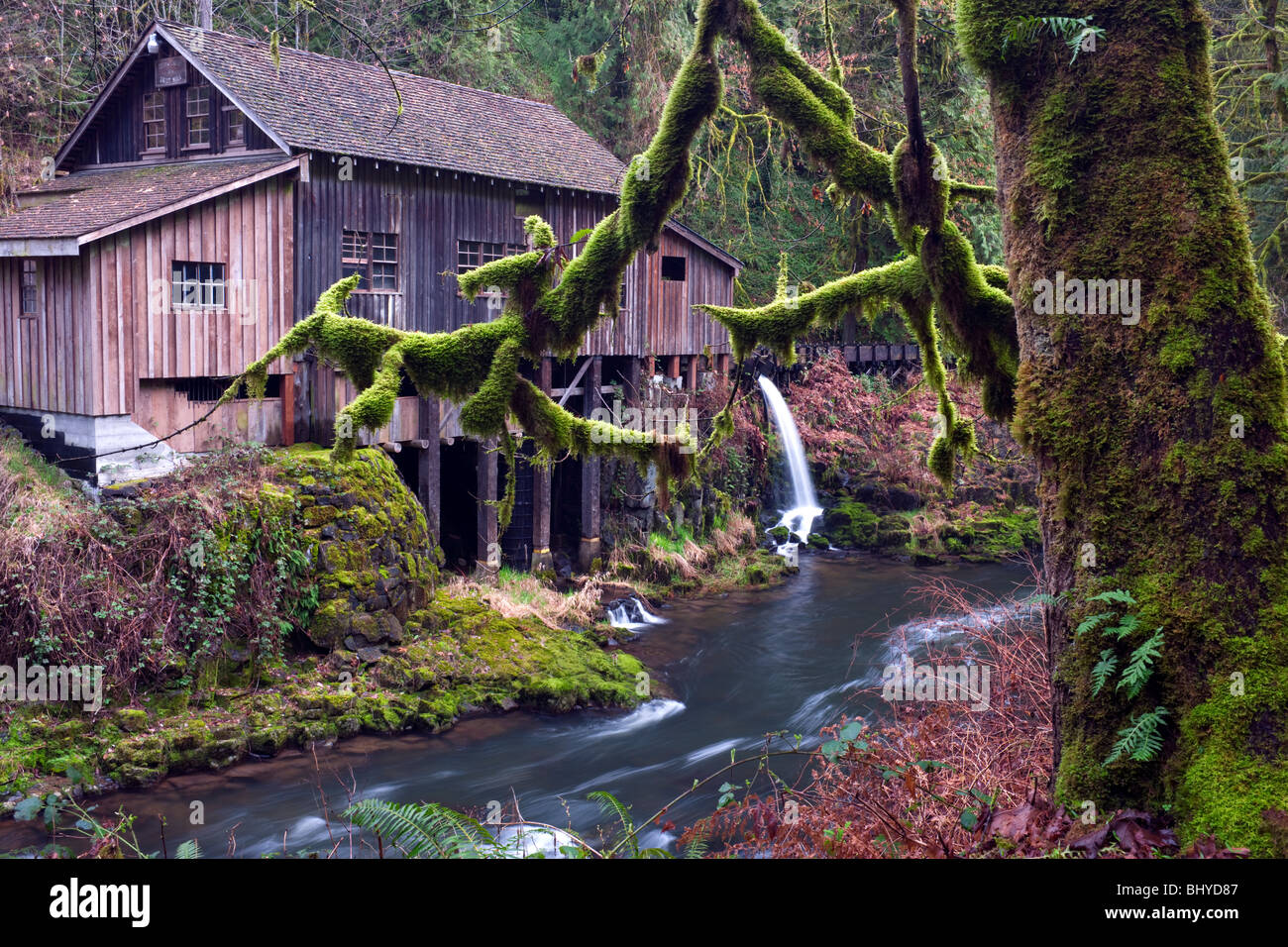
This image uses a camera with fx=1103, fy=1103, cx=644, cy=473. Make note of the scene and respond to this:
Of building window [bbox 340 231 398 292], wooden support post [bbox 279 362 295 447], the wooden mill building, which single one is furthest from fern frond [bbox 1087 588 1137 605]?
building window [bbox 340 231 398 292]

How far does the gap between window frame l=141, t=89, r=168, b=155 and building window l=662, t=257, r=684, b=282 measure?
9.36m

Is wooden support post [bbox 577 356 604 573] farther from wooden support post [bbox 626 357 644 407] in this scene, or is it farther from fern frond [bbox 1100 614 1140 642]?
fern frond [bbox 1100 614 1140 642]

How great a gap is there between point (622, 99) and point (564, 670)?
63.8 ft

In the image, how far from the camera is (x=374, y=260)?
17.4m

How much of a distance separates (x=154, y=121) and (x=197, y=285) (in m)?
4.07

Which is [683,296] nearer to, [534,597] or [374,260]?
[374,260]

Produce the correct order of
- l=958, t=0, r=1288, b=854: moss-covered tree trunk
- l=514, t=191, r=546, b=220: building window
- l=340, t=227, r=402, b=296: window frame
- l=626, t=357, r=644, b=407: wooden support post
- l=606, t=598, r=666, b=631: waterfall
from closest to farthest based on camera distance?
l=958, t=0, r=1288, b=854: moss-covered tree trunk, l=340, t=227, r=402, b=296: window frame, l=606, t=598, r=666, b=631: waterfall, l=514, t=191, r=546, b=220: building window, l=626, t=357, r=644, b=407: wooden support post

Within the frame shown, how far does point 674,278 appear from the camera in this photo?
22.4 m

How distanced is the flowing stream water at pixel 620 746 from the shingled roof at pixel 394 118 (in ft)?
27.7

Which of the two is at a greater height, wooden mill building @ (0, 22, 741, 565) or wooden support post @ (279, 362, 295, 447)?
wooden mill building @ (0, 22, 741, 565)

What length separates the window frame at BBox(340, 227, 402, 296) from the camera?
17219 mm

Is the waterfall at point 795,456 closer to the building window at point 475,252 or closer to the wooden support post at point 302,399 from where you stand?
the building window at point 475,252

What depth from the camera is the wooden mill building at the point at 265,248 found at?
14.6 meters
